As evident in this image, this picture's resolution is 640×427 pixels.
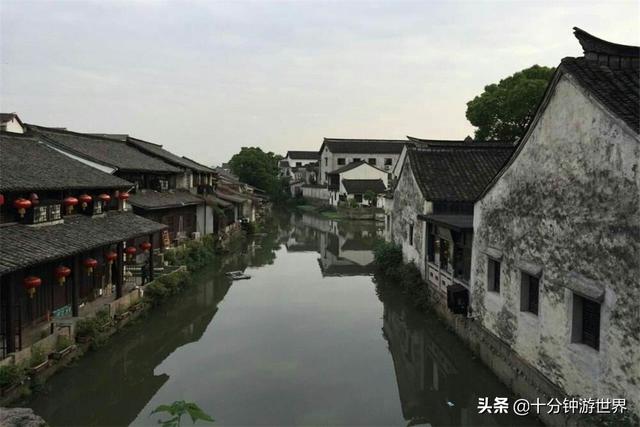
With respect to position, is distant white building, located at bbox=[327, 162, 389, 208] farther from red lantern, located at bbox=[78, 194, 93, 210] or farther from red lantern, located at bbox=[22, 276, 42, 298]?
red lantern, located at bbox=[22, 276, 42, 298]

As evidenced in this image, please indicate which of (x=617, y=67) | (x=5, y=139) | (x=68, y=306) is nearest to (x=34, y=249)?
(x=68, y=306)

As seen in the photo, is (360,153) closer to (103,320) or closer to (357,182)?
(357,182)

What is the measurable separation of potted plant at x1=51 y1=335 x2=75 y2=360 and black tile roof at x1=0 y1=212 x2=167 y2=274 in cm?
221

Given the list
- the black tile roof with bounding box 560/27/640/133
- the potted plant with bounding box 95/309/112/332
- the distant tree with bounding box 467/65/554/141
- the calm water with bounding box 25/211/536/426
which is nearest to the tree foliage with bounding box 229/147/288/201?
the distant tree with bounding box 467/65/554/141

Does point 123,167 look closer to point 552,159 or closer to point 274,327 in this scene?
point 274,327

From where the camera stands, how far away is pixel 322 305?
20.0 meters

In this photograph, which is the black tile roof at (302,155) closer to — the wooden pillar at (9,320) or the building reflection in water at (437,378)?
the building reflection in water at (437,378)

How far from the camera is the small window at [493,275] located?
12688 millimetres

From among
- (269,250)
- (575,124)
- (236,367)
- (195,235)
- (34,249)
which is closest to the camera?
(575,124)

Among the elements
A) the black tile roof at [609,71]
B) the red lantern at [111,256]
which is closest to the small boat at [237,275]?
the red lantern at [111,256]

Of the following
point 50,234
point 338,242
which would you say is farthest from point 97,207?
point 338,242

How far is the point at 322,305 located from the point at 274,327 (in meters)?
3.55

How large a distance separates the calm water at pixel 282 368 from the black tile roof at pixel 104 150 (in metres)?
7.60

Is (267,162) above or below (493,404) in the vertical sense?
above
